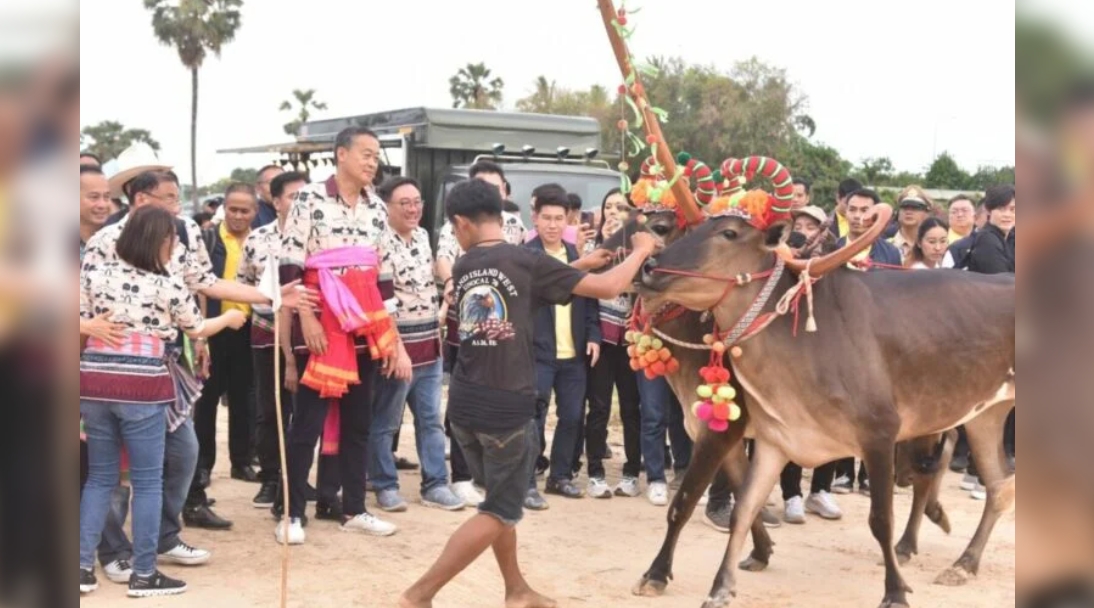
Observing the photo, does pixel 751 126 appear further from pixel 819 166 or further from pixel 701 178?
pixel 701 178

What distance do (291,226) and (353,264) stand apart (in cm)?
41

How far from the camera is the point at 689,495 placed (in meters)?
6.05

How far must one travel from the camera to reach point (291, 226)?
6.61 metres

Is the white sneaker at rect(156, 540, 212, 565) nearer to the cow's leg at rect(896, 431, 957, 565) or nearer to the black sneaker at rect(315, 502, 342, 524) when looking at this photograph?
the black sneaker at rect(315, 502, 342, 524)

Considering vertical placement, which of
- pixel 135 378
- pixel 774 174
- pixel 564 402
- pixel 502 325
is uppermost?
pixel 774 174

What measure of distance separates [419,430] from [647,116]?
324 centimetres

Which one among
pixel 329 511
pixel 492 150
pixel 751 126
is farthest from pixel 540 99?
pixel 329 511

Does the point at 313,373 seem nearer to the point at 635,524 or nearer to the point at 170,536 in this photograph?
the point at 170,536

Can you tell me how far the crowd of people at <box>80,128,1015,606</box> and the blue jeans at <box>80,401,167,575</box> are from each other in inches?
0.4

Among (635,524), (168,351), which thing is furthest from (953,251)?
(168,351)

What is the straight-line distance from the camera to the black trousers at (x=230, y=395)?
7680 millimetres

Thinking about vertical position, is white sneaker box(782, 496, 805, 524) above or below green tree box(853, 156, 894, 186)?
below

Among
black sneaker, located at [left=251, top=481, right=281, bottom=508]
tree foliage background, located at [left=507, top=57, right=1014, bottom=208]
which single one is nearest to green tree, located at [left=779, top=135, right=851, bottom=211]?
tree foliage background, located at [left=507, top=57, right=1014, bottom=208]

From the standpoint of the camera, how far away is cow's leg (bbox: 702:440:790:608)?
Result: 566 cm
